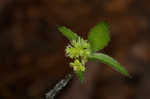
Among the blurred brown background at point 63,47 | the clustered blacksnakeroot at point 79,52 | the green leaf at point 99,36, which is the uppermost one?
the blurred brown background at point 63,47

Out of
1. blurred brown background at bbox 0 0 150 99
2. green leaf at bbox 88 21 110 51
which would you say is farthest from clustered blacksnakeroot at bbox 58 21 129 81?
blurred brown background at bbox 0 0 150 99

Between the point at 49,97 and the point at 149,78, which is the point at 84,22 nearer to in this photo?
the point at 149,78

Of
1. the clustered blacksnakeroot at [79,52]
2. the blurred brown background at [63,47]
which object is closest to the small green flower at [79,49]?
the clustered blacksnakeroot at [79,52]

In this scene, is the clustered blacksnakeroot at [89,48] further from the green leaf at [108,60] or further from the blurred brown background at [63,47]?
the blurred brown background at [63,47]

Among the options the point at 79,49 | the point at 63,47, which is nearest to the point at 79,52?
the point at 79,49

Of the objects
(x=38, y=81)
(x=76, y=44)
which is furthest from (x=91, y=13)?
(x=76, y=44)
